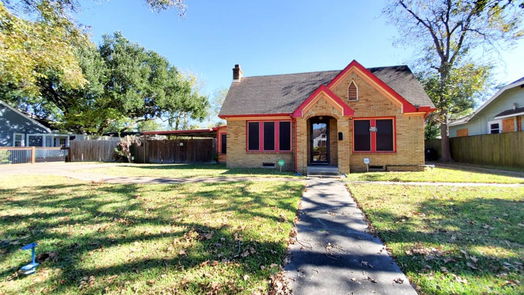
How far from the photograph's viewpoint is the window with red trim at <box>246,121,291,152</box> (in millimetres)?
12672

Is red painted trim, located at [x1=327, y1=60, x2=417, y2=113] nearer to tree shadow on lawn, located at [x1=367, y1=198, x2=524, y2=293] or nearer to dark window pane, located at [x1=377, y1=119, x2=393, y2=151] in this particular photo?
dark window pane, located at [x1=377, y1=119, x2=393, y2=151]

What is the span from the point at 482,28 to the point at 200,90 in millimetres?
34821

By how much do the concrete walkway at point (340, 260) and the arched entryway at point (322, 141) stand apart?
7898 mm

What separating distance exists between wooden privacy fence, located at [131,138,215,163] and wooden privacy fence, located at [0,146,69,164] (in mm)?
6890

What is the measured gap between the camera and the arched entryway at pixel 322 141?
12562 millimetres

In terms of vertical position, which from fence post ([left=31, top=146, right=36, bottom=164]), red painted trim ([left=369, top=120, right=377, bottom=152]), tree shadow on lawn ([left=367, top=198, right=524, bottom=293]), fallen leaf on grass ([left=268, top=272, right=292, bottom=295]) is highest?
red painted trim ([left=369, top=120, right=377, bottom=152])

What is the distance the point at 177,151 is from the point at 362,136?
14719 mm

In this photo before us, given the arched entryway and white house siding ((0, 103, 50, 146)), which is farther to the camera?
white house siding ((0, 103, 50, 146))

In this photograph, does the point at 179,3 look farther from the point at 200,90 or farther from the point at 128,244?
the point at 200,90

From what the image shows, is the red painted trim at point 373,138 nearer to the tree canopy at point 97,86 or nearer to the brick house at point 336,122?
the brick house at point 336,122

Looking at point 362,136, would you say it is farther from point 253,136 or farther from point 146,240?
point 146,240

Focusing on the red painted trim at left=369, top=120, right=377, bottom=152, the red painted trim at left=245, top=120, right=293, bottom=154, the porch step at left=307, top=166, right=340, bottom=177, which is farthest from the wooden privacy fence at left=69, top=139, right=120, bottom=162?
the red painted trim at left=369, top=120, right=377, bottom=152

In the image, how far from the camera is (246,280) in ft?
8.15

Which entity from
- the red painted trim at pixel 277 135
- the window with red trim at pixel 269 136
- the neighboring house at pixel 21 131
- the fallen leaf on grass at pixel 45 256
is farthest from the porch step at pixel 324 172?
the neighboring house at pixel 21 131
